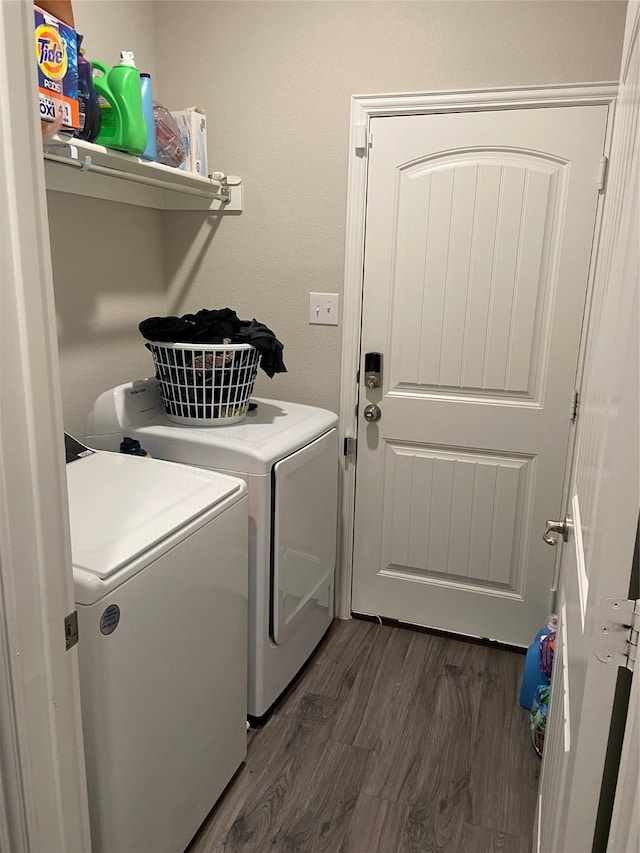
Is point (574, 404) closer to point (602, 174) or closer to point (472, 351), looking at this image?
point (472, 351)

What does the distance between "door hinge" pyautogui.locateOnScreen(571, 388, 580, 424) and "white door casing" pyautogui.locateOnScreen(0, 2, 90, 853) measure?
1883 millimetres

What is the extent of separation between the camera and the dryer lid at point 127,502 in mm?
1295

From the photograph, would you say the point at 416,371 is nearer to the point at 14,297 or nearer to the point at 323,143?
the point at 323,143

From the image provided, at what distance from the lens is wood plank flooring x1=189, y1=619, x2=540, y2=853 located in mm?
1713

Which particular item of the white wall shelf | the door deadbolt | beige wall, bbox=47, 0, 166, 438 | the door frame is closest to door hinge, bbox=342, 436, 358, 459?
the door frame

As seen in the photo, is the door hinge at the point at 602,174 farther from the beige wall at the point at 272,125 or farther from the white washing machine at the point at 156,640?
the white washing machine at the point at 156,640

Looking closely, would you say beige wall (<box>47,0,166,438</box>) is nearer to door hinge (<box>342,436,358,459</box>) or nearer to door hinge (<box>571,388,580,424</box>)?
door hinge (<box>342,436,358,459</box>)

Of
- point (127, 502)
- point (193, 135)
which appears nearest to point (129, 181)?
point (193, 135)

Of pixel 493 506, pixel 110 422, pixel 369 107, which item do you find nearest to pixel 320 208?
pixel 369 107

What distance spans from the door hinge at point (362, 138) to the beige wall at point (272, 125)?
0.05 metres

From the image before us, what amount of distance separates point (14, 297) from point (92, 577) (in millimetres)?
639

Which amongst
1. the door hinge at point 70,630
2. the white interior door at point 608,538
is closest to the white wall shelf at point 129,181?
the door hinge at point 70,630

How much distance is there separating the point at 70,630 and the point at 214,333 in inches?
48.7

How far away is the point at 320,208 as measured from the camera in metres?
2.44
